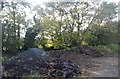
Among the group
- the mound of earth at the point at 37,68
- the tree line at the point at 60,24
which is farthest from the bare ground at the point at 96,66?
the tree line at the point at 60,24

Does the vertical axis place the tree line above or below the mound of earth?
above

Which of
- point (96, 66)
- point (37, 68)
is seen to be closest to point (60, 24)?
point (96, 66)

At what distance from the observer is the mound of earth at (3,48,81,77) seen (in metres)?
4.04

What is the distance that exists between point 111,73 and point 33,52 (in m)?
1.63

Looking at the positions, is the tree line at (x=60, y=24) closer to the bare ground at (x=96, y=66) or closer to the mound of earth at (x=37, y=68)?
the bare ground at (x=96, y=66)

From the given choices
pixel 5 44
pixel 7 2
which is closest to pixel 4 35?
pixel 5 44

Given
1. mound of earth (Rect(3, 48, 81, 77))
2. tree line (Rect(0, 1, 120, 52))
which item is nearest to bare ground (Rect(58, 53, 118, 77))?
mound of earth (Rect(3, 48, 81, 77))

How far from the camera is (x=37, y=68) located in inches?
167

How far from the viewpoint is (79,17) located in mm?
7473

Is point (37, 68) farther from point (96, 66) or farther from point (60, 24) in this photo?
point (60, 24)

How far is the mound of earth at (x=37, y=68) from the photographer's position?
4039mm

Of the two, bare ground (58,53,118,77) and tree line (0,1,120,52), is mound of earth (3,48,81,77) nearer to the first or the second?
bare ground (58,53,118,77)

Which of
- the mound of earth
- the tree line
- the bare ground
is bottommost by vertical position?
the bare ground

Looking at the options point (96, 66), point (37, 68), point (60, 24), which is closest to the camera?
point (37, 68)
